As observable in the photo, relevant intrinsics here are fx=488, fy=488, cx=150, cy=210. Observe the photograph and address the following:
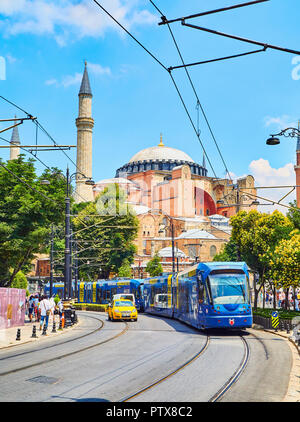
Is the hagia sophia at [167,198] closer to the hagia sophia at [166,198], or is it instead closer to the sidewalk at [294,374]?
the hagia sophia at [166,198]

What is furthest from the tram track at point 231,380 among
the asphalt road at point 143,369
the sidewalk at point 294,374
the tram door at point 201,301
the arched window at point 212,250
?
the arched window at point 212,250

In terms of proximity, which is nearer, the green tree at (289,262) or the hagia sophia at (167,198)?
the green tree at (289,262)

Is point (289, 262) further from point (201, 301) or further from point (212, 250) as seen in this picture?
point (212, 250)

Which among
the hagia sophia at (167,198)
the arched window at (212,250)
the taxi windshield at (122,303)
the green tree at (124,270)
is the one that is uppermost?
the hagia sophia at (167,198)

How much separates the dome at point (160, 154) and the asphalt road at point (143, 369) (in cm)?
10036

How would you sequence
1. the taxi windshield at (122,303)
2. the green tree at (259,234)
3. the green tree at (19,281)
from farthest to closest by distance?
the green tree at (19,281) < the green tree at (259,234) < the taxi windshield at (122,303)

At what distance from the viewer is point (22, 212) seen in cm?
2798

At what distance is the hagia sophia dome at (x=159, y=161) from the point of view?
378 feet

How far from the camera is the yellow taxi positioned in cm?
2797

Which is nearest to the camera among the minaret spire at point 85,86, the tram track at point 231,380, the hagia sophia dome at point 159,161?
the tram track at point 231,380

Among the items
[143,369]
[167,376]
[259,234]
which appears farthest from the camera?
[259,234]

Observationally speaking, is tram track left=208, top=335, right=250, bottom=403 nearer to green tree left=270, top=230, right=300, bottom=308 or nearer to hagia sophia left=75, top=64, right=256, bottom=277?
green tree left=270, top=230, right=300, bottom=308

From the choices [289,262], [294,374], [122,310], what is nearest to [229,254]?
[289,262]

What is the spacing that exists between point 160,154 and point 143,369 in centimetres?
10858
